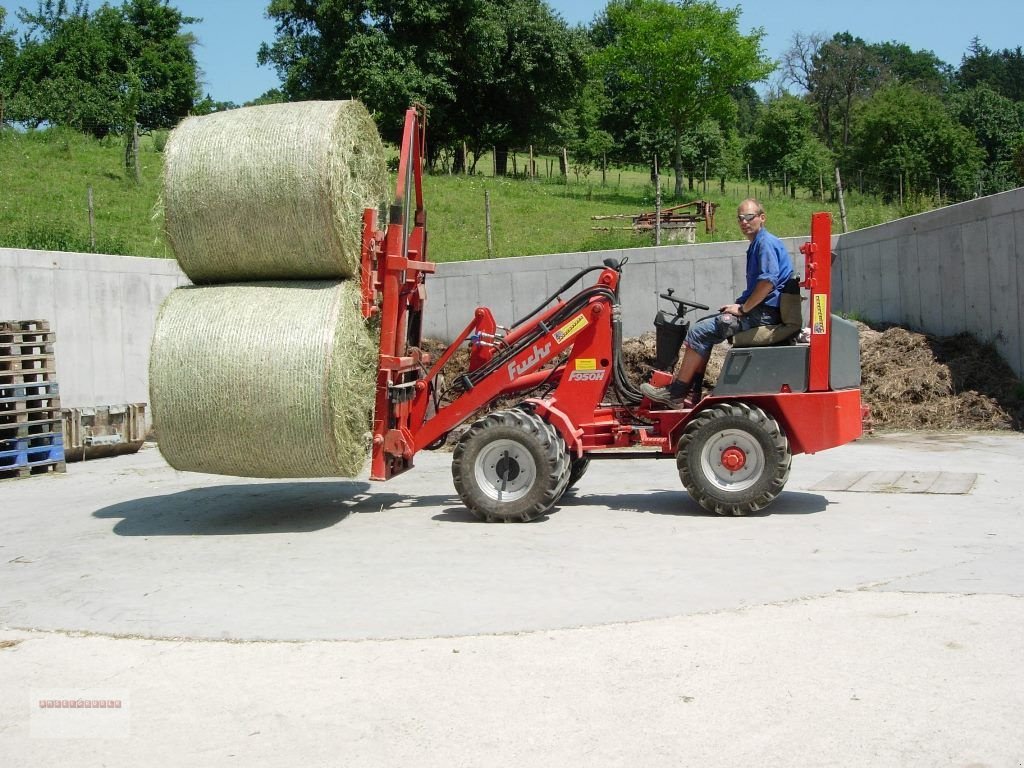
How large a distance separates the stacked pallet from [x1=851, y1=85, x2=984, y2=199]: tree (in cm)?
4146

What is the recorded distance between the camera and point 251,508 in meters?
8.83

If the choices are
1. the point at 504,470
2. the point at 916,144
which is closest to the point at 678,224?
the point at 504,470

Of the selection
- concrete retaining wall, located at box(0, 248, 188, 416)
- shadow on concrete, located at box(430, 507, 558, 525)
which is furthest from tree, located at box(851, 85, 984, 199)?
shadow on concrete, located at box(430, 507, 558, 525)

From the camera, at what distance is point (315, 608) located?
18.1 ft

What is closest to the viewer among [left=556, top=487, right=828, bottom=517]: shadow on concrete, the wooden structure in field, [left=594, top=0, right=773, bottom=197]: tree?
[left=556, top=487, right=828, bottom=517]: shadow on concrete

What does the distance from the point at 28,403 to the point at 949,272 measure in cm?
1123

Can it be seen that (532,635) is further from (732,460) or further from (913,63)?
(913,63)

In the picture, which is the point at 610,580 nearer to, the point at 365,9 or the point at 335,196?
the point at 335,196

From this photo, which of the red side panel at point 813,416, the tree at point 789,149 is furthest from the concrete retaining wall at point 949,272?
the tree at point 789,149

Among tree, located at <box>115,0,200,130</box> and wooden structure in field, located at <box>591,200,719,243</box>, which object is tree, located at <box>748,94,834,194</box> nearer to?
wooden structure in field, located at <box>591,200,719,243</box>

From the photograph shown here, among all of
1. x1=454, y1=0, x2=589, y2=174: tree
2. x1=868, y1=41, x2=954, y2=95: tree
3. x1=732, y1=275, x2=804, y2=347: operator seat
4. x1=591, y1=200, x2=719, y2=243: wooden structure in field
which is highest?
x1=868, y1=41, x2=954, y2=95: tree

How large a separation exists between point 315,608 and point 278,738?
5.66ft

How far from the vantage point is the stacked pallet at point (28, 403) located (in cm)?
1107

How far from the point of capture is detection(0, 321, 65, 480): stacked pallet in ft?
36.3
